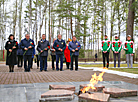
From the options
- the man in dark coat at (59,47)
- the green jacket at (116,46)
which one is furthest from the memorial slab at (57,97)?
the green jacket at (116,46)

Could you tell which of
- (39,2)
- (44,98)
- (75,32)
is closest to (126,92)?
(44,98)

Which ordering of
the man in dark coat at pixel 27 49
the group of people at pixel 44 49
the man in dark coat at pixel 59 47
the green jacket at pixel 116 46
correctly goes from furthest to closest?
the green jacket at pixel 116 46, the man in dark coat at pixel 59 47, the man in dark coat at pixel 27 49, the group of people at pixel 44 49

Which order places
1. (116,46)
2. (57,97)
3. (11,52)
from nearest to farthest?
1. (57,97)
2. (11,52)
3. (116,46)

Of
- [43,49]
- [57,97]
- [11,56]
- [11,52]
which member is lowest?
[57,97]

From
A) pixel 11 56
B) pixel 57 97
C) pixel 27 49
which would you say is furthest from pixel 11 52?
pixel 57 97

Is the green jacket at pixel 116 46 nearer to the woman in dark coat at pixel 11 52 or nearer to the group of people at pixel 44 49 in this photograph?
the group of people at pixel 44 49

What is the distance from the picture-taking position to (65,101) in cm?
388

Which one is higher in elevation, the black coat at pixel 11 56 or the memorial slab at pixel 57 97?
the black coat at pixel 11 56

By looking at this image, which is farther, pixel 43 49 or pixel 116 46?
pixel 116 46

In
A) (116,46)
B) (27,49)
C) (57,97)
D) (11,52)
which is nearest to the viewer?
(57,97)

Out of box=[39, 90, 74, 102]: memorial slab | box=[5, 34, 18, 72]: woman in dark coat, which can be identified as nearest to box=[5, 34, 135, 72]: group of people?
box=[5, 34, 18, 72]: woman in dark coat

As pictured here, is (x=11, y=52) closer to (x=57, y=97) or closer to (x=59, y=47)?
(x=59, y=47)

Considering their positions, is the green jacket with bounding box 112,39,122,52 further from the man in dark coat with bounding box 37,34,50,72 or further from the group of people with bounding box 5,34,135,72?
the man in dark coat with bounding box 37,34,50,72

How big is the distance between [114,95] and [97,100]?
903 mm
